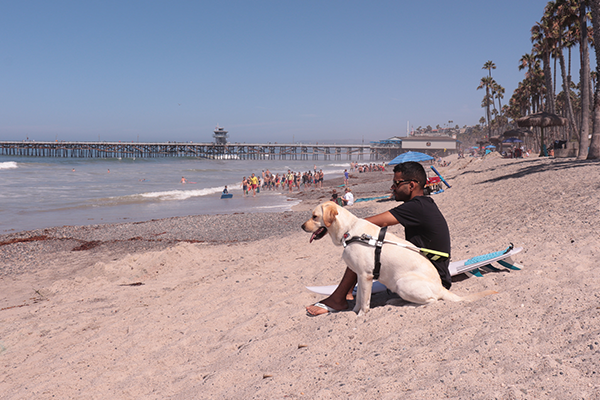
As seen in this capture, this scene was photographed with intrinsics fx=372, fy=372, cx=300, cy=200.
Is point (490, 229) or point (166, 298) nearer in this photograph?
point (166, 298)

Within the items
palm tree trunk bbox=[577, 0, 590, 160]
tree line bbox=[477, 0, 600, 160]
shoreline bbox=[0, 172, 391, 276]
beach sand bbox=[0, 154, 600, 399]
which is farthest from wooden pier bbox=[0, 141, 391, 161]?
beach sand bbox=[0, 154, 600, 399]

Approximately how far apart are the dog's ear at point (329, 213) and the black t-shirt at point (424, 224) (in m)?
0.50

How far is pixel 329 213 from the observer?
10.1ft

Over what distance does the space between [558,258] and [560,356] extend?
7.34 ft

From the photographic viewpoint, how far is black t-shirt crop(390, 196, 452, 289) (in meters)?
3.17

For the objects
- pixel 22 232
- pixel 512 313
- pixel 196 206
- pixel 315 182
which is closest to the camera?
pixel 512 313

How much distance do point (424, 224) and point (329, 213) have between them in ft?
2.79

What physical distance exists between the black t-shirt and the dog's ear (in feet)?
1.63

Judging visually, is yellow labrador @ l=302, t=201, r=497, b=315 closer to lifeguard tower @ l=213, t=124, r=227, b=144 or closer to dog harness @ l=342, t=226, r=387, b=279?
dog harness @ l=342, t=226, r=387, b=279

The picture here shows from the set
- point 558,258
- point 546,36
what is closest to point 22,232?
point 558,258

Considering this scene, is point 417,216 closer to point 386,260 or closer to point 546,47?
point 386,260

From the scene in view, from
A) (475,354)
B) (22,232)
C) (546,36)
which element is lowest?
(22,232)

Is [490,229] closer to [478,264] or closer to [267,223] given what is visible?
[478,264]

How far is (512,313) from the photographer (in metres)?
2.85
